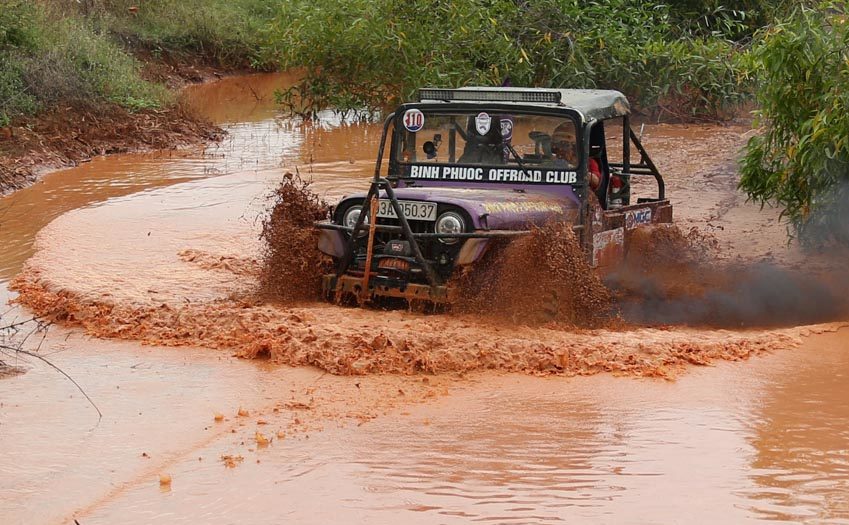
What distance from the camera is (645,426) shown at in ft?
21.0

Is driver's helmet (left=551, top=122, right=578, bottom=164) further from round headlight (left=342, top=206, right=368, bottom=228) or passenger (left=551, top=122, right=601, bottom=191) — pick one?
round headlight (left=342, top=206, right=368, bottom=228)

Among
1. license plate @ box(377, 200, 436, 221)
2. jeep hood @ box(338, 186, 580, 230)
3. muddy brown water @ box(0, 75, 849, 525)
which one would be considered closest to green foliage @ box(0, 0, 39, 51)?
muddy brown water @ box(0, 75, 849, 525)

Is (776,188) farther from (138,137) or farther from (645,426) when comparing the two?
(138,137)

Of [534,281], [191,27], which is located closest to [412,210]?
[534,281]

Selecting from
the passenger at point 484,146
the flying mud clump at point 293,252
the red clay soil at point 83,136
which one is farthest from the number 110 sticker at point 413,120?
the red clay soil at point 83,136

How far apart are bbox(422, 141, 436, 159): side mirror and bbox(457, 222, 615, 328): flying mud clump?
1355mm

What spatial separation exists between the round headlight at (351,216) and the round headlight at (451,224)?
26.3 inches

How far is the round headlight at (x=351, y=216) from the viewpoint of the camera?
8227 mm

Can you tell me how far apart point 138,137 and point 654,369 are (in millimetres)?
13444

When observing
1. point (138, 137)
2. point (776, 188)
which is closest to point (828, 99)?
point (776, 188)

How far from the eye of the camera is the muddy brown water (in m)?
5.29

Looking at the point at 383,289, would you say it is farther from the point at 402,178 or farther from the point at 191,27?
the point at 191,27

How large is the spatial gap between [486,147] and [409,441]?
130 inches

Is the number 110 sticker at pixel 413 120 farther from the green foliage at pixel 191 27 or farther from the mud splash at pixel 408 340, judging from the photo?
the green foliage at pixel 191 27
